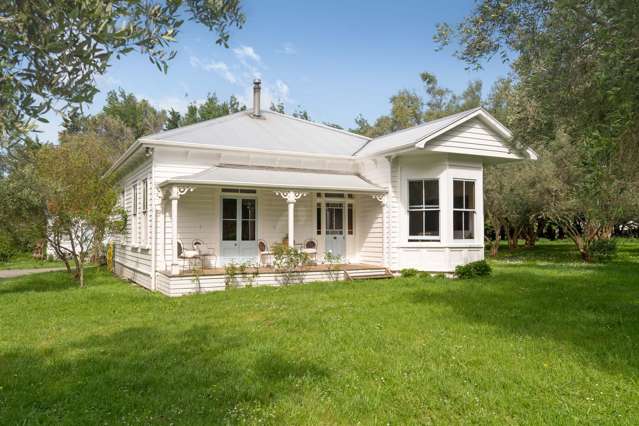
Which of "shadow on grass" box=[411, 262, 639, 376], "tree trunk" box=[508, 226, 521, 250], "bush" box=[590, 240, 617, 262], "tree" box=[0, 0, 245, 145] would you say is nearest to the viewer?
"tree" box=[0, 0, 245, 145]

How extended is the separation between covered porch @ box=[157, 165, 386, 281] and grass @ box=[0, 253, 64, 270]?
42.6 ft

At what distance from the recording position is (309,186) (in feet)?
44.3

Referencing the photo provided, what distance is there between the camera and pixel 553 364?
5660 millimetres

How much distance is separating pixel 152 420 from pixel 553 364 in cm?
454

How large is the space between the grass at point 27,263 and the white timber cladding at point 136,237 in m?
7.30

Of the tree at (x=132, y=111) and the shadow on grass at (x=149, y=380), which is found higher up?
the tree at (x=132, y=111)

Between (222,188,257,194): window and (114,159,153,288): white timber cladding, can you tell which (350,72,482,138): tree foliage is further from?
(222,188,257,194): window

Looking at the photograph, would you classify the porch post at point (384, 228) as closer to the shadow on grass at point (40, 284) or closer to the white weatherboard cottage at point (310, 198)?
the white weatherboard cottage at point (310, 198)

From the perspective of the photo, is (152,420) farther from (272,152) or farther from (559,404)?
(272,152)

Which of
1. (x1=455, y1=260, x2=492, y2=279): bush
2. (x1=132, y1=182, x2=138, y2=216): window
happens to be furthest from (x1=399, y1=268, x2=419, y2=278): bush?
(x1=132, y1=182, x2=138, y2=216): window

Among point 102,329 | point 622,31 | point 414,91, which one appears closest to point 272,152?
point 102,329

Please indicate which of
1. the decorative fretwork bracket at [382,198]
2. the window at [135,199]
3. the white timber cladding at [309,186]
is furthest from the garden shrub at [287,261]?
the window at [135,199]

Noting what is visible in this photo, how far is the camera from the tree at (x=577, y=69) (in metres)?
5.24

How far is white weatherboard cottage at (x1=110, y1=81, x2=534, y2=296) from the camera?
1306 centimetres
